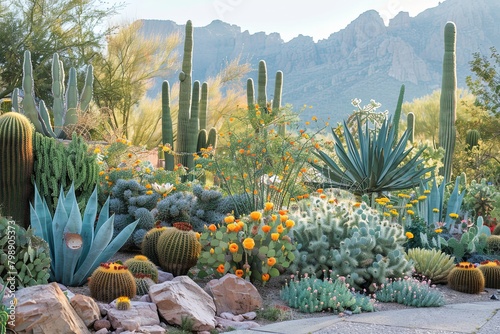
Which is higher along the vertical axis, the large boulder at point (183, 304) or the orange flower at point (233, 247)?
the orange flower at point (233, 247)

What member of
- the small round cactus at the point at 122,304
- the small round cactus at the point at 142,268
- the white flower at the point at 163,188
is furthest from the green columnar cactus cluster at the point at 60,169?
the small round cactus at the point at 122,304

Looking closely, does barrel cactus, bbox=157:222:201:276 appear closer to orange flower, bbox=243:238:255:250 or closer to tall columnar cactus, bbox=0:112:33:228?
orange flower, bbox=243:238:255:250

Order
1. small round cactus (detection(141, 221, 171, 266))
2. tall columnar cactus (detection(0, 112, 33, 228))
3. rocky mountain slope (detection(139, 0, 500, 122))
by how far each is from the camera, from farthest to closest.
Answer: rocky mountain slope (detection(139, 0, 500, 122)), tall columnar cactus (detection(0, 112, 33, 228)), small round cactus (detection(141, 221, 171, 266))

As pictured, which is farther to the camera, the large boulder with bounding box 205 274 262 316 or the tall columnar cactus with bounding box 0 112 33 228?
the tall columnar cactus with bounding box 0 112 33 228

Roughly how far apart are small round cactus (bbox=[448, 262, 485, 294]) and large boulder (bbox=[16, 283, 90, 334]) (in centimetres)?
374

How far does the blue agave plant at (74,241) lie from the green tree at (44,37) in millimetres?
18776

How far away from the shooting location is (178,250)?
6086mm

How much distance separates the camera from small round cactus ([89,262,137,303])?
5.00m

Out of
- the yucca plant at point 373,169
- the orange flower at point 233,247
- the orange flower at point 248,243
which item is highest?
the yucca plant at point 373,169

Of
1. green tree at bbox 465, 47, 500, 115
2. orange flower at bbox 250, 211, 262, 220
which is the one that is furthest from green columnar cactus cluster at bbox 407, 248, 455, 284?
green tree at bbox 465, 47, 500, 115

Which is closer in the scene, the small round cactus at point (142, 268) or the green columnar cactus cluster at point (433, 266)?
the small round cactus at point (142, 268)

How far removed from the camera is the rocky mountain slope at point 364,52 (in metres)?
50.6

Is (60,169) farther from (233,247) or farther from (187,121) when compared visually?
(187,121)

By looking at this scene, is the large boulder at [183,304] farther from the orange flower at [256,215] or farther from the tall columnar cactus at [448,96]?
the tall columnar cactus at [448,96]
